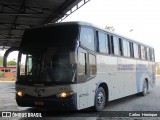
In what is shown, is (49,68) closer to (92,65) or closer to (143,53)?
(92,65)

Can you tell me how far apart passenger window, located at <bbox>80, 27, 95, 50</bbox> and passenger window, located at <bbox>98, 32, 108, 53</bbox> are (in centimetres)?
68

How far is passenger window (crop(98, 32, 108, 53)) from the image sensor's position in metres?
10.8

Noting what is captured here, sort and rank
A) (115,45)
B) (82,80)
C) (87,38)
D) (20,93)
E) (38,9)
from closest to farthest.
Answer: (82,80) → (20,93) → (87,38) → (115,45) → (38,9)

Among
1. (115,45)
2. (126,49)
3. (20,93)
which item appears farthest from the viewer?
(126,49)

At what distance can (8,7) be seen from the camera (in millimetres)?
18516

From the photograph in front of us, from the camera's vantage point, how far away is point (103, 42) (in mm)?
11133

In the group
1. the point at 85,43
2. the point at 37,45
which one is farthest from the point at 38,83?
the point at 85,43

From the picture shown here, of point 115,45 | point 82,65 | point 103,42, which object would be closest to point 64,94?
point 82,65

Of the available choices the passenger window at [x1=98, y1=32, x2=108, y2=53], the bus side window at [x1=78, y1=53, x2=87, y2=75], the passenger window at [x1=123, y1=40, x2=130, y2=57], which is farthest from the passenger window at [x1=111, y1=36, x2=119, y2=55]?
the bus side window at [x1=78, y1=53, x2=87, y2=75]

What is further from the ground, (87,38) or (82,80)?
(87,38)

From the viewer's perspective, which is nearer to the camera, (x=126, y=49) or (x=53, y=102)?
(x=53, y=102)

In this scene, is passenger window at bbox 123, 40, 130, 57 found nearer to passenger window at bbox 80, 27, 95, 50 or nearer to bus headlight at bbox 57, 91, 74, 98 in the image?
passenger window at bbox 80, 27, 95, 50

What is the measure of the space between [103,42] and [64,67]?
272 centimetres

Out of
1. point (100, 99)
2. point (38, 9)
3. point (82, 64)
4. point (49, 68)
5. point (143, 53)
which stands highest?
point (38, 9)
